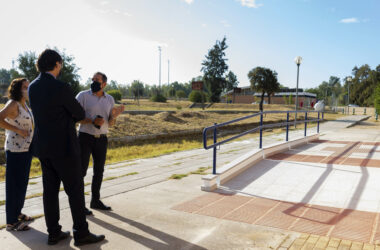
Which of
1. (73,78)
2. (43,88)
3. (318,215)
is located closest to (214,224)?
(318,215)

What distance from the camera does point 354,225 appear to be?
3.46 meters

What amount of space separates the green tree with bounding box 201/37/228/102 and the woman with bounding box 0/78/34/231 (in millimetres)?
67756

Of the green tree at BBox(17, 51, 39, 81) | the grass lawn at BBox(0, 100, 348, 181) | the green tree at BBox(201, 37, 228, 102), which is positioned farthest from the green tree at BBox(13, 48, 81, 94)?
the green tree at BBox(201, 37, 228, 102)

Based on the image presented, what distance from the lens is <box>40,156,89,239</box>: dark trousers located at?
295cm

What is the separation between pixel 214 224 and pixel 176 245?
2.15 ft

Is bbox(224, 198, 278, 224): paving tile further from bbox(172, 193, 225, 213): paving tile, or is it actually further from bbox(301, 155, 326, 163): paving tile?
bbox(301, 155, 326, 163): paving tile

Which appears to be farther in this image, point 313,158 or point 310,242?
point 313,158

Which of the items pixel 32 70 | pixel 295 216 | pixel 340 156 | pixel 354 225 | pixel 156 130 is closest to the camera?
pixel 354 225

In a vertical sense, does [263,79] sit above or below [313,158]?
above

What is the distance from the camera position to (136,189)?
5.01m

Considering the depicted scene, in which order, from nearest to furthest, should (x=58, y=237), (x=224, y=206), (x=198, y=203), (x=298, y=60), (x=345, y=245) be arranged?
1. (x=345, y=245)
2. (x=58, y=237)
3. (x=224, y=206)
4. (x=198, y=203)
5. (x=298, y=60)

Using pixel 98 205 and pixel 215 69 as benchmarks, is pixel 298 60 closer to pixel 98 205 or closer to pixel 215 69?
pixel 98 205

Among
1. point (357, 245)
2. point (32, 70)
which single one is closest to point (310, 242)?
point (357, 245)

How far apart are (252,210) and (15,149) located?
2.86m
